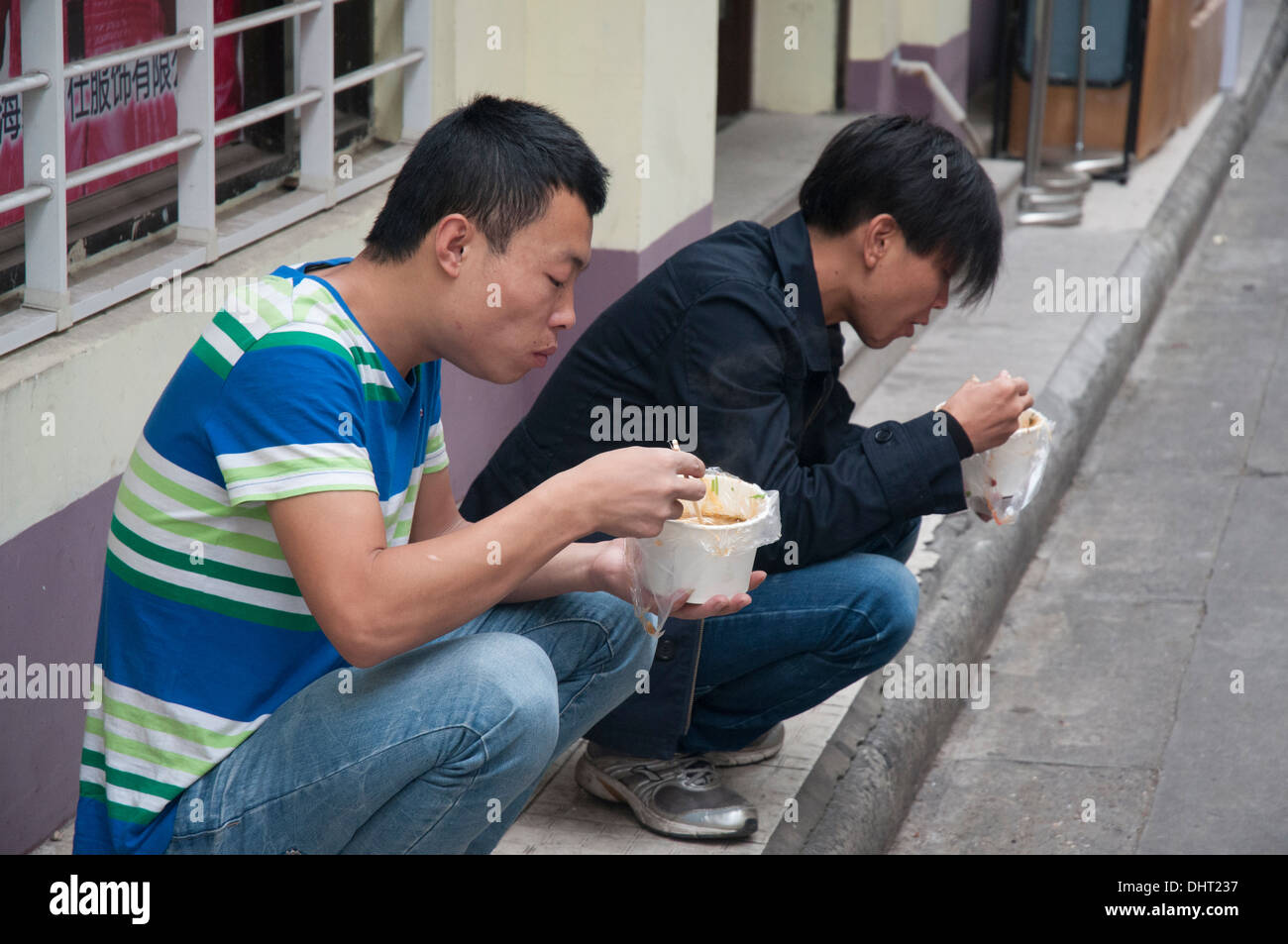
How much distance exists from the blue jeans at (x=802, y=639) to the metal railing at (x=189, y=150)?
1.18m

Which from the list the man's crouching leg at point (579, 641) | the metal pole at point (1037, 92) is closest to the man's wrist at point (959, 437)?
the man's crouching leg at point (579, 641)

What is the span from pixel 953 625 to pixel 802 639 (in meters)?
1.12

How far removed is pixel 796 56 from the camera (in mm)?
6984

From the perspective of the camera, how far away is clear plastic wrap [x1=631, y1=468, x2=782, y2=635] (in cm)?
215

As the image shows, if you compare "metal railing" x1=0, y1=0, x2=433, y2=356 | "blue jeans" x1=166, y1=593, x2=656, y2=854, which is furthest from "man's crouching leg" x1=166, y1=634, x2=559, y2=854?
"metal railing" x1=0, y1=0, x2=433, y2=356

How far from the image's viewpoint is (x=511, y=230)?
1939 millimetres

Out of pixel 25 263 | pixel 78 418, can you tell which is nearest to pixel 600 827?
pixel 78 418

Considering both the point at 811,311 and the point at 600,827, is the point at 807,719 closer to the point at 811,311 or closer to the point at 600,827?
the point at 600,827

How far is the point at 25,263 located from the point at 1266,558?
326cm

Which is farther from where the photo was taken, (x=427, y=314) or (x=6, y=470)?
(x=6, y=470)

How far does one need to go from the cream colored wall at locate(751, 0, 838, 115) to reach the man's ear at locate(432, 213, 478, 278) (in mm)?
5307

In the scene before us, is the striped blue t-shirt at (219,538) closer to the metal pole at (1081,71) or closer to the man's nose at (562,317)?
the man's nose at (562,317)

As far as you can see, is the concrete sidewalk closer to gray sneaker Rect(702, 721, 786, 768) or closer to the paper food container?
gray sneaker Rect(702, 721, 786, 768)
